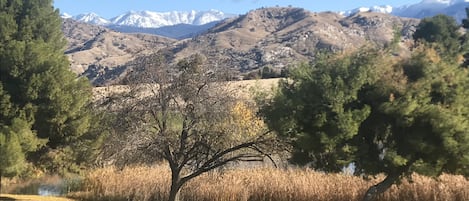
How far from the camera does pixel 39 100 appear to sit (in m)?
19.3

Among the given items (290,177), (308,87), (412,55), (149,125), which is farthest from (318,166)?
(290,177)

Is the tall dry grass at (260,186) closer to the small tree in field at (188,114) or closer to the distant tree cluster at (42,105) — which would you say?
the distant tree cluster at (42,105)

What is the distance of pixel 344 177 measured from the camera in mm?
18906

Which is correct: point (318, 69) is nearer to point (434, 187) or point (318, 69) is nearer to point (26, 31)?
point (434, 187)

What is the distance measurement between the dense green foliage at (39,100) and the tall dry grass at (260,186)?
7.60 feet

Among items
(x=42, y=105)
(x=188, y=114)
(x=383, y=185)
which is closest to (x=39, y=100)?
(x=42, y=105)

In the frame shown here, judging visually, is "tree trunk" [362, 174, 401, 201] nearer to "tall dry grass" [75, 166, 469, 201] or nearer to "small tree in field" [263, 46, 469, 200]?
"small tree in field" [263, 46, 469, 200]

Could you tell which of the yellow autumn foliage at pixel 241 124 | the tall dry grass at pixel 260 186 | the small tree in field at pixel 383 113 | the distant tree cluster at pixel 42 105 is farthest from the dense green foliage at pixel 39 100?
the small tree in field at pixel 383 113

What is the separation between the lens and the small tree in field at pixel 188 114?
1509 cm

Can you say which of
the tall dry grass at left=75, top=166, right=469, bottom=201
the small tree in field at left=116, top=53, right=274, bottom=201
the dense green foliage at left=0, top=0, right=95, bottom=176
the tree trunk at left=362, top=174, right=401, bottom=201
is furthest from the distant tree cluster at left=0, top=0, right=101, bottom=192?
the tree trunk at left=362, top=174, right=401, bottom=201

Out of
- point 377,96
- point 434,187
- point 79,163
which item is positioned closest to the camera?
point 377,96

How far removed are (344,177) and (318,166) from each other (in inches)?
214

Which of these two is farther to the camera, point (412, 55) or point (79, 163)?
point (79, 163)

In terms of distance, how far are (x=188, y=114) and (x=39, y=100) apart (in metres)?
6.62
